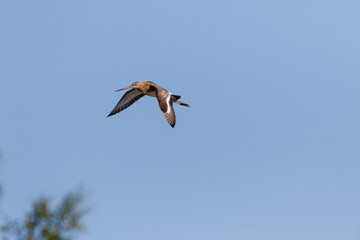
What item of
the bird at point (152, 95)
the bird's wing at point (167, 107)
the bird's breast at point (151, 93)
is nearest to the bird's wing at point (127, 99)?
the bird at point (152, 95)

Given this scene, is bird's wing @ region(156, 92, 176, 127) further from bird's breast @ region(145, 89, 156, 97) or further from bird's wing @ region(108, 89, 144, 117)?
bird's wing @ region(108, 89, 144, 117)

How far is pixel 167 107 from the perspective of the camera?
33344 mm

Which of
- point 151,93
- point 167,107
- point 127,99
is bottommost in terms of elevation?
point 167,107

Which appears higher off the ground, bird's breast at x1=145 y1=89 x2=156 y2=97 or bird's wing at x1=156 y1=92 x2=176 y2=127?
bird's breast at x1=145 y1=89 x2=156 y2=97

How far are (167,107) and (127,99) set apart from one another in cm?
462

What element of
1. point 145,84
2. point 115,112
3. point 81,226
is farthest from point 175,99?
point 81,226

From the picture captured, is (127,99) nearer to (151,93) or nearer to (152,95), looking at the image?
(152,95)

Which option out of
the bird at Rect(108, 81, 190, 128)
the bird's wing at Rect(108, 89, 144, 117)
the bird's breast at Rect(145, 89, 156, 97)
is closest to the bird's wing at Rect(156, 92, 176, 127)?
the bird at Rect(108, 81, 190, 128)

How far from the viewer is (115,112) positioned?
38.2 metres

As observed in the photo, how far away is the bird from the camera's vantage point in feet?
108

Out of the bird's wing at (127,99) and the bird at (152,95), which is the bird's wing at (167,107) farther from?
the bird's wing at (127,99)

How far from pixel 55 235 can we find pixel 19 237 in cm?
171

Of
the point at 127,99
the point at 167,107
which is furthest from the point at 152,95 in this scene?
the point at 167,107

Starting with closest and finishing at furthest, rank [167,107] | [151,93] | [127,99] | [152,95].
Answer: [167,107], [151,93], [152,95], [127,99]
